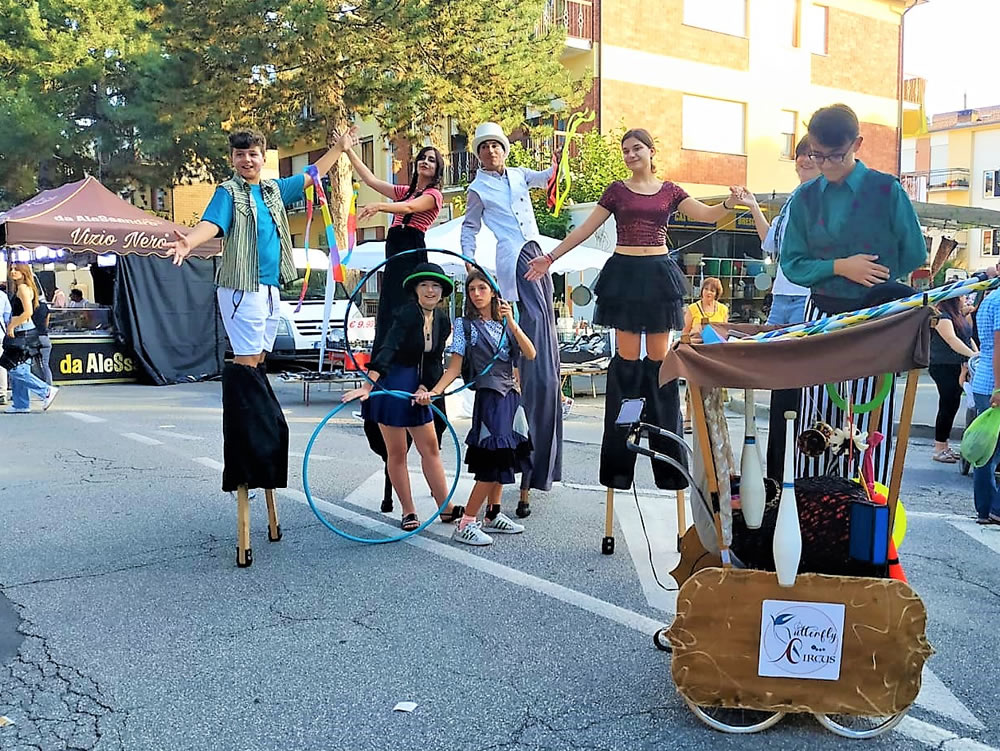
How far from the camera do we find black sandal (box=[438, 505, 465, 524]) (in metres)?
6.03

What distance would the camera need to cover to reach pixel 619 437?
17.0 feet

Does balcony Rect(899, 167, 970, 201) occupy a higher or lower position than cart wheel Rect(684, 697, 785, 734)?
higher

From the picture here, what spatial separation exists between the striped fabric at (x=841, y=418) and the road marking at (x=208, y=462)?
536cm

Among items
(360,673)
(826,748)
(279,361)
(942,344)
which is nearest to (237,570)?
(360,673)

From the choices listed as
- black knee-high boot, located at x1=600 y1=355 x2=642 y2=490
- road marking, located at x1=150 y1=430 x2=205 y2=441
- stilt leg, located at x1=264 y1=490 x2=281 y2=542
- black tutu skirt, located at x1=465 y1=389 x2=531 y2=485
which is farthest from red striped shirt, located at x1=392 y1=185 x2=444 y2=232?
road marking, located at x1=150 y1=430 x2=205 y2=441

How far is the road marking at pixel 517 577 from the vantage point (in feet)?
13.9

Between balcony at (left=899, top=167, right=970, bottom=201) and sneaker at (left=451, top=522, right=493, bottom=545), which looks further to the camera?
balcony at (left=899, top=167, right=970, bottom=201)

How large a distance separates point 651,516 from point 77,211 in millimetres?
13144

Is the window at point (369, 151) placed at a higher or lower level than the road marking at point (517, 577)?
higher

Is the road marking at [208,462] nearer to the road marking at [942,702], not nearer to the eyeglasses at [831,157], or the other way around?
the eyeglasses at [831,157]

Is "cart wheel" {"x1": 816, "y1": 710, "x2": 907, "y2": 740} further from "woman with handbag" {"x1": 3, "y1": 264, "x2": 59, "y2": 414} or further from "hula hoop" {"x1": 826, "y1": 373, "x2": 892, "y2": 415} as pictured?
"woman with handbag" {"x1": 3, "y1": 264, "x2": 59, "y2": 414}

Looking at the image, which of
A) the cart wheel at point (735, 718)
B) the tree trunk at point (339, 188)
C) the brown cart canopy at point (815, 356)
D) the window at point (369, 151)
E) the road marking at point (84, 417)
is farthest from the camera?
the window at point (369, 151)

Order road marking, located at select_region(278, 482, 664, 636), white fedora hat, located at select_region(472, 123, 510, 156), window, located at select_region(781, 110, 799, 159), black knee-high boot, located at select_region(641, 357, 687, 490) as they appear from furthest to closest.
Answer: window, located at select_region(781, 110, 799, 159) → white fedora hat, located at select_region(472, 123, 510, 156) → black knee-high boot, located at select_region(641, 357, 687, 490) → road marking, located at select_region(278, 482, 664, 636)

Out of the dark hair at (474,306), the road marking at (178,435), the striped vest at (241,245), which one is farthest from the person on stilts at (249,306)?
the road marking at (178,435)
